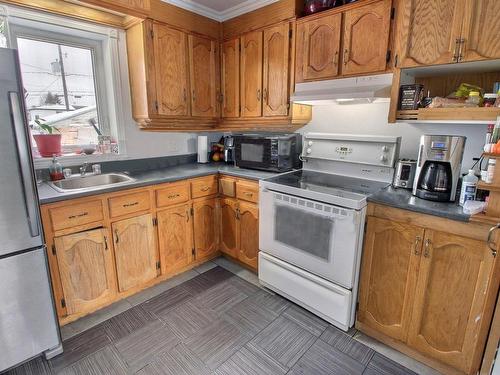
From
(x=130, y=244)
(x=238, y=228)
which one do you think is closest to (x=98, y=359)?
(x=130, y=244)

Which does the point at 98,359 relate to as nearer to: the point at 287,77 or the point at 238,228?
the point at 238,228

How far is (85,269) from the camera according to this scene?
191cm

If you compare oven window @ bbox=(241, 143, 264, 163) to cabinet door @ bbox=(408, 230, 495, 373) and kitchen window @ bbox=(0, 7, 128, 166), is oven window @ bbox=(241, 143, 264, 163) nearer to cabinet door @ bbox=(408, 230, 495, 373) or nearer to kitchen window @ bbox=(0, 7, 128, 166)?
kitchen window @ bbox=(0, 7, 128, 166)

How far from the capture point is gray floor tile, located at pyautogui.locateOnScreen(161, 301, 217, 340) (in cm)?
191

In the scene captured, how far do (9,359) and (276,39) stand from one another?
9.33 ft

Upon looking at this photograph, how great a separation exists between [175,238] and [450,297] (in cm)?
199

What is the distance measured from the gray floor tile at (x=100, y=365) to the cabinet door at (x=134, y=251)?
52cm

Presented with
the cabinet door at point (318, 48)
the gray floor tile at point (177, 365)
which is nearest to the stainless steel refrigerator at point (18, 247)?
the gray floor tile at point (177, 365)

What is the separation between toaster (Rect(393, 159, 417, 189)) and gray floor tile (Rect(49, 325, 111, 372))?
7.29ft

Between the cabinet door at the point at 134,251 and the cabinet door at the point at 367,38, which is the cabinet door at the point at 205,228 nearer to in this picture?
the cabinet door at the point at 134,251

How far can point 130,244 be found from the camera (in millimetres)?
2143

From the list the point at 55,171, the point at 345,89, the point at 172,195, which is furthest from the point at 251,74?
the point at 55,171

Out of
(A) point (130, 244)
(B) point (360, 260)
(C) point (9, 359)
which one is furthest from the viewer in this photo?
(A) point (130, 244)

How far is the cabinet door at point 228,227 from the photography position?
2.62m
